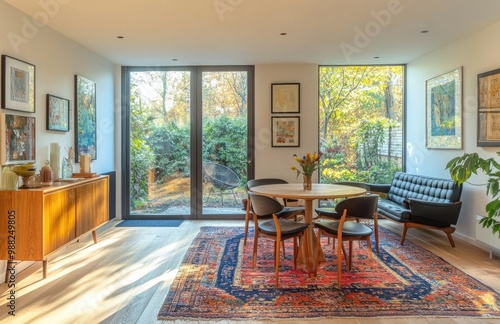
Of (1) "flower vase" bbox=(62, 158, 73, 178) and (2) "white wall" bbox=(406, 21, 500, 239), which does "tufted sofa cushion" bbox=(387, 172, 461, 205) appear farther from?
(1) "flower vase" bbox=(62, 158, 73, 178)

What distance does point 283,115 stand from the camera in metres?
5.69

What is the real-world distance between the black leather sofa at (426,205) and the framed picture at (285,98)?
2196 mm

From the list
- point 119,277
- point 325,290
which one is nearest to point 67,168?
point 119,277

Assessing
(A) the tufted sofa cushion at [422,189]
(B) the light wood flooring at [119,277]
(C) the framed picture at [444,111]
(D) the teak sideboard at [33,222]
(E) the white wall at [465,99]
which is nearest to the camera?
(B) the light wood flooring at [119,277]

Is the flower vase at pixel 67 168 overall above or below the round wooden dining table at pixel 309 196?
above

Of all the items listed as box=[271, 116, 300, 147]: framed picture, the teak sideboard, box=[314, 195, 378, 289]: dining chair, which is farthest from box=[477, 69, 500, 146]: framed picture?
the teak sideboard

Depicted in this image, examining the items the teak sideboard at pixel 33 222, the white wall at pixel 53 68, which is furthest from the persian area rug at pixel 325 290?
the white wall at pixel 53 68

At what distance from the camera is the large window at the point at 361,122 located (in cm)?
585

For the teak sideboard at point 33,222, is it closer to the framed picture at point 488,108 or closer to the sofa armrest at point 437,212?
the sofa armrest at point 437,212

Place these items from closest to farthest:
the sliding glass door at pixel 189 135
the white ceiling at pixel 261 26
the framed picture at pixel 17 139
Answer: the framed picture at pixel 17 139, the white ceiling at pixel 261 26, the sliding glass door at pixel 189 135

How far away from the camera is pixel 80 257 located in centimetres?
382

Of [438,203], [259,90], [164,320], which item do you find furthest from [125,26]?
[438,203]

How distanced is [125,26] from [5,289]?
3.09 metres

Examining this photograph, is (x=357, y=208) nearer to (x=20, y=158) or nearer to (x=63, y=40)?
(x=20, y=158)
